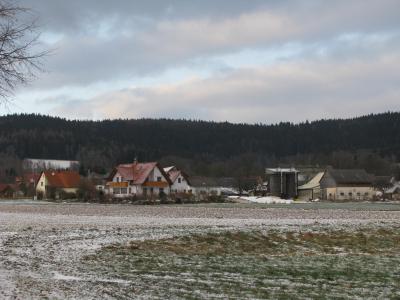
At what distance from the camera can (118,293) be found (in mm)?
12070

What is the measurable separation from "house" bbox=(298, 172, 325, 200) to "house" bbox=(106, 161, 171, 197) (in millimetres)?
34268

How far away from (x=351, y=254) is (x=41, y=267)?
34.4ft

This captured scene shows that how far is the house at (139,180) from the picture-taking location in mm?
120100

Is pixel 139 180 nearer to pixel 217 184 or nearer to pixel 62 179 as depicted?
pixel 62 179

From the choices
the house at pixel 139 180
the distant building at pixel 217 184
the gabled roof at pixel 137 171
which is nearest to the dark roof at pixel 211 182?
the distant building at pixel 217 184

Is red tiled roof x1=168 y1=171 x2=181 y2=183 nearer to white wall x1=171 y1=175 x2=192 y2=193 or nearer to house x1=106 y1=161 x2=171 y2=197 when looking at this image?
white wall x1=171 y1=175 x2=192 y2=193

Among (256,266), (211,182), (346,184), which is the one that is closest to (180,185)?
(346,184)

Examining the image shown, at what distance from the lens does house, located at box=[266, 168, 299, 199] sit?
13638 centimetres

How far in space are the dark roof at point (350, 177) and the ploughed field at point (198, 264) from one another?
112m

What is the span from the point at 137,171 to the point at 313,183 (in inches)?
1711

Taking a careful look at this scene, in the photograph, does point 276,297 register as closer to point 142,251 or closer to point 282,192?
point 142,251

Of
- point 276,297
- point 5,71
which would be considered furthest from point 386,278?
point 5,71

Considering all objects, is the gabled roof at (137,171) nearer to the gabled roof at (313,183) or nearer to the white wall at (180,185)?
the white wall at (180,185)

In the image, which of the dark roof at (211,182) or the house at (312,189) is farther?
the dark roof at (211,182)
